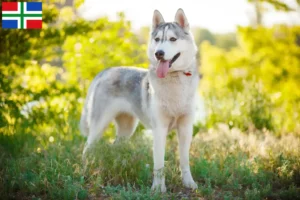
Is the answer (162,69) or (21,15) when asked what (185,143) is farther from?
(21,15)

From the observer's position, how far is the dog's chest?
412 cm

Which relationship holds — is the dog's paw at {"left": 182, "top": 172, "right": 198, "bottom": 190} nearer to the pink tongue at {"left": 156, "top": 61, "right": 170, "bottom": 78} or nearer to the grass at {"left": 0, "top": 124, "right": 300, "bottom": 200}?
the grass at {"left": 0, "top": 124, "right": 300, "bottom": 200}

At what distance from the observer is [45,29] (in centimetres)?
666

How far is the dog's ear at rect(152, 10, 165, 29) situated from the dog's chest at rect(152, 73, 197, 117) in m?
0.60

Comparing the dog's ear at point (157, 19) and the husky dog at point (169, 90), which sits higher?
the dog's ear at point (157, 19)

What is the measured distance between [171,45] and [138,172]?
1386mm

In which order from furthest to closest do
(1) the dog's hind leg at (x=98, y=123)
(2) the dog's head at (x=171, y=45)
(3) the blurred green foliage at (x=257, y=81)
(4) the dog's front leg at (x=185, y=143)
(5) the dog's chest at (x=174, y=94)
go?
(3) the blurred green foliage at (x=257, y=81), (1) the dog's hind leg at (x=98, y=123), (4) the dog's front leg at (x=185, y=143), (5) the dog's chest at (x=174, y=94), (2) the dog's head at (x=171, y=45)

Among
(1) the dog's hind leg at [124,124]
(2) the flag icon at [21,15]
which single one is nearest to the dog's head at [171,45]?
(1) the dog's hind leg at [124,124]

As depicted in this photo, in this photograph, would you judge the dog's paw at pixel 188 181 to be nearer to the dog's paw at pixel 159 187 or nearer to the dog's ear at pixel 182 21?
the dog's paw at pixel 159 187

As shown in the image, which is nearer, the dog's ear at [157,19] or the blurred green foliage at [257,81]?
the dog's ear at [157,19]

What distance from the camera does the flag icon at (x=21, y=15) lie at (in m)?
6.19

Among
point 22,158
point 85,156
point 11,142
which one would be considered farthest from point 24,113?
point 85,156

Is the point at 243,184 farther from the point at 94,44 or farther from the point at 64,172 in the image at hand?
the point at 94,44

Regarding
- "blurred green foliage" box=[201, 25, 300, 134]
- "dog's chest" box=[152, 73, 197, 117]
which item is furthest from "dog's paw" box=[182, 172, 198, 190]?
"blurred green foliage" box=[201, 25, 300, 134]
